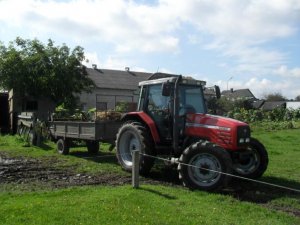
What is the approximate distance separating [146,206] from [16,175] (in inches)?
186

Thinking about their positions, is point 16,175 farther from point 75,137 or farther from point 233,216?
point 233,216

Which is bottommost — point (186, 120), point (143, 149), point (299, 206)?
point (299, 206)

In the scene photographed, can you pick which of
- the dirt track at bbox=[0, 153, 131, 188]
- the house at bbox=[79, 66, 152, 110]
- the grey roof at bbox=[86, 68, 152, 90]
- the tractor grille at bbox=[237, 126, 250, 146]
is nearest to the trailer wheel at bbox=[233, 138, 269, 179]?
the tractor grille at bbox=[237, 126, 250, 146]

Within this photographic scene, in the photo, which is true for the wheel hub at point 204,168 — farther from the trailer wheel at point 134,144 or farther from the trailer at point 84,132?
the trailer at point 84,132

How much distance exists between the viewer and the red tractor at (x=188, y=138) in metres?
9.06

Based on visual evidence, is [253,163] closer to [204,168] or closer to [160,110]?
[204,168]

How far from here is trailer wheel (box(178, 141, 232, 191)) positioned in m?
8.78

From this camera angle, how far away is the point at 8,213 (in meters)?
6.73

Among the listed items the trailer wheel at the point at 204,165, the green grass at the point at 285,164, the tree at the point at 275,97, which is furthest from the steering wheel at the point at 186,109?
the tree at the point at 275,97

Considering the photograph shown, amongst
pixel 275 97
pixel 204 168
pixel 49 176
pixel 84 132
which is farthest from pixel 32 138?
pixel 275 97

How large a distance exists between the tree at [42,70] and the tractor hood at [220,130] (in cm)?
1660

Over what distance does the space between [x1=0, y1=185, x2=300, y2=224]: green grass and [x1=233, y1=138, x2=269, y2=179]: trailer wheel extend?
217cm

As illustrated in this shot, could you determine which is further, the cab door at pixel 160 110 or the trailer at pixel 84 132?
the trailer at pixel 84 132

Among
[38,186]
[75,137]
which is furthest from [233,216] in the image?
[75,137]
